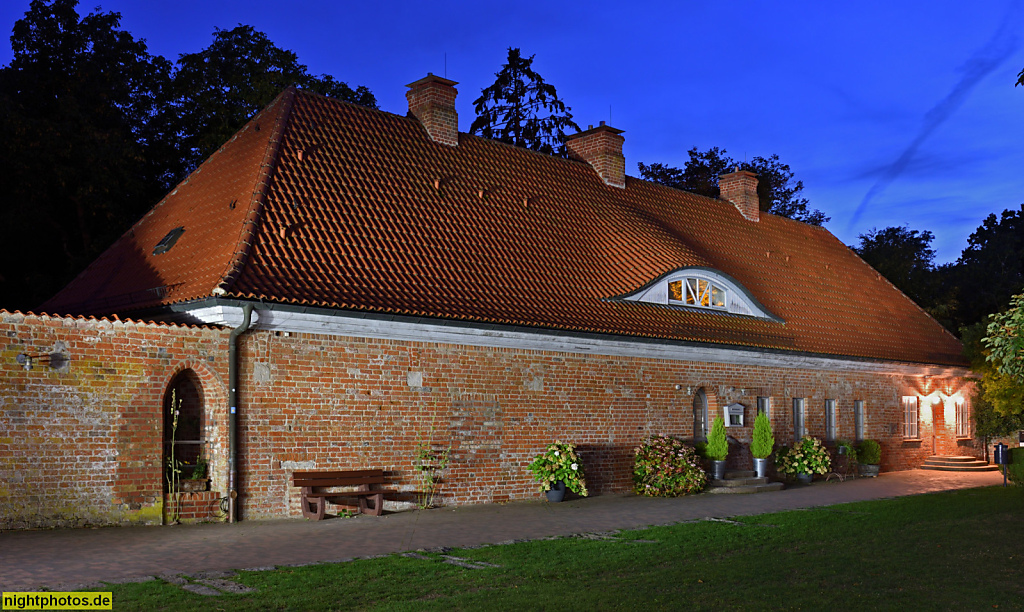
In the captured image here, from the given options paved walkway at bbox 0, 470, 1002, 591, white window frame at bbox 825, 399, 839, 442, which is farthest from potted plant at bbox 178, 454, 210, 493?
white window frame at bbox 825, 399, 839, 442

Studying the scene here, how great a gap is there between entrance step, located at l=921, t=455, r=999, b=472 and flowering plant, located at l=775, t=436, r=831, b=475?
6750mm

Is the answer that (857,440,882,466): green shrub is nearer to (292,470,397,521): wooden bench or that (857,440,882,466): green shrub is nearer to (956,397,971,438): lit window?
(956,397,971,438): lit window

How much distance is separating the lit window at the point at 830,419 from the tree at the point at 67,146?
18247mm

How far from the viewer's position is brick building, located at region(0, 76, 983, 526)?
43.4 feet

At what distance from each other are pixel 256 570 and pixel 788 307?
17980mm

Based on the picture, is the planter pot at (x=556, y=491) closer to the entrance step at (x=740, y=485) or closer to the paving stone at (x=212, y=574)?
the entrance step at (x=740, y=485)

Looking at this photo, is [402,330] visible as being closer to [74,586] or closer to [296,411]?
[296,411]

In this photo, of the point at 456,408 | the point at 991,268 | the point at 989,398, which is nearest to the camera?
the point at 456,408

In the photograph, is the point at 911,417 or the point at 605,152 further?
the point at 911,417

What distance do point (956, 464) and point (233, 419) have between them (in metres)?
21.7

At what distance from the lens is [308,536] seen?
12680mm

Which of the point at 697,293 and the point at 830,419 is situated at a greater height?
the point at 697,293

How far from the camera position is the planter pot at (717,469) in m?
20.5

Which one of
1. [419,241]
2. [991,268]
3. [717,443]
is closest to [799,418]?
[717,443]
